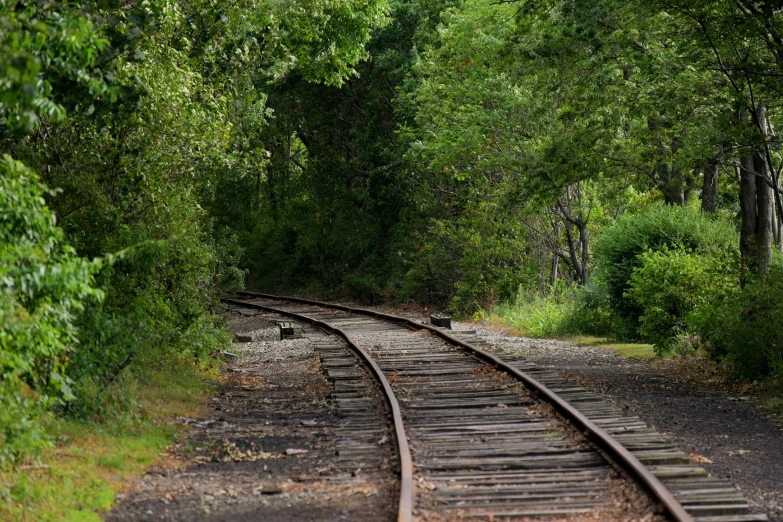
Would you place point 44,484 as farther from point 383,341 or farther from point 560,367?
point 383,341

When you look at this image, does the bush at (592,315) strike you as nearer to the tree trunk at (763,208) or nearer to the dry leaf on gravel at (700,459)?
the tree trunk at (763,208)

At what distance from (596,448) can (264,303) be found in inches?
961

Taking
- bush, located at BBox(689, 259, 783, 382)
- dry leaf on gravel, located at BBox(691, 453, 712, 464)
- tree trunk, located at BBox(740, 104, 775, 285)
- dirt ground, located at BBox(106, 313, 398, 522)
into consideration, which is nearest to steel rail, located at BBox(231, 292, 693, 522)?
dry leaf on gravel, located at BBox(691, 453, 712, 464)

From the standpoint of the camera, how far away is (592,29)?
622 inches

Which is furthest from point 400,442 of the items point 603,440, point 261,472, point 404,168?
point 404,168

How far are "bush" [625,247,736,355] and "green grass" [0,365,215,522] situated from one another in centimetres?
940

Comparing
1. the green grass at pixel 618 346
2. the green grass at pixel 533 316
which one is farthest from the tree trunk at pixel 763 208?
the green grass at pixel 533 316

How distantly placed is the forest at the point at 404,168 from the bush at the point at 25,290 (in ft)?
0.07

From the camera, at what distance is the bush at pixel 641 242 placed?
1912cm

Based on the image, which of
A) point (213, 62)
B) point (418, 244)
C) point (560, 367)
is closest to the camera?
point (560, 367)

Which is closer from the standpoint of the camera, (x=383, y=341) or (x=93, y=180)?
(x=93, y=180)

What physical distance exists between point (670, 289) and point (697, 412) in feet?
21.1

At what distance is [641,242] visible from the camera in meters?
19.3

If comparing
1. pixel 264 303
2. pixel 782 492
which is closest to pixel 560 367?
pixel 782 492
